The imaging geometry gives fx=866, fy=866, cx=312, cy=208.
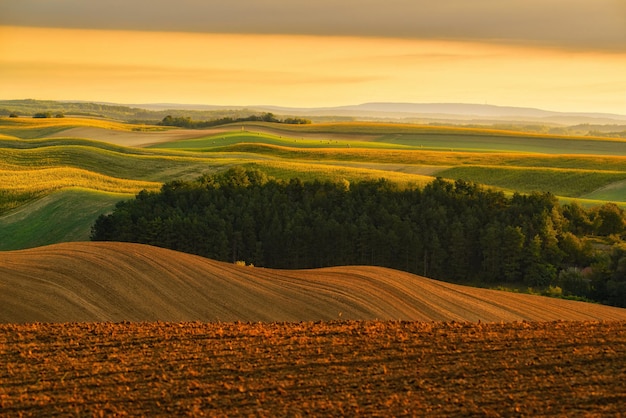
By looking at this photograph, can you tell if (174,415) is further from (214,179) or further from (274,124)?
(274,124)

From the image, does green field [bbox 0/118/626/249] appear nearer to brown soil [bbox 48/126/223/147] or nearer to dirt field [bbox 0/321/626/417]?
brown soil [bbox 48/126/223/147]

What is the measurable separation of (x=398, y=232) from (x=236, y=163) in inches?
1801

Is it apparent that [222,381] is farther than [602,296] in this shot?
No

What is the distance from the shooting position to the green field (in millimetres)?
78375

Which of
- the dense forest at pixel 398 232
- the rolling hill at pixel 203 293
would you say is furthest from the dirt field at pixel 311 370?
the dense forest at pixel 398 232

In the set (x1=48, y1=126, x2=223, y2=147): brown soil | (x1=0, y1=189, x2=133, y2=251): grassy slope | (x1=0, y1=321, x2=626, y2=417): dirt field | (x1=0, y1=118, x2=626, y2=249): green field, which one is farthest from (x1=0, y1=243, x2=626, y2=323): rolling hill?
(x1=48, y1=126, x2=223, y2=147): brown soil

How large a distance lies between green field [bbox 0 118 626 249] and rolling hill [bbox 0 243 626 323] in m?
39.0

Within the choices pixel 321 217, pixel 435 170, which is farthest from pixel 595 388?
pixel 435 170

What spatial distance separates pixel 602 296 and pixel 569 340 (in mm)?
30602

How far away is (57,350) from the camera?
18750 millimetres

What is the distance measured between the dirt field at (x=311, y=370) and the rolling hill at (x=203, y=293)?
12.8 feet

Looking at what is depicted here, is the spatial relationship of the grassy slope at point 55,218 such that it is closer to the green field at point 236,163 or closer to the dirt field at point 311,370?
the green field at point 236,163

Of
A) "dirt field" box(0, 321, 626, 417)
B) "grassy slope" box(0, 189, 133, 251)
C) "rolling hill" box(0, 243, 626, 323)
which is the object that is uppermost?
"dirt field" box(0, 321, 626, 417)

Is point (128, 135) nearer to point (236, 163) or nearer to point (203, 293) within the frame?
point (236, 163)
